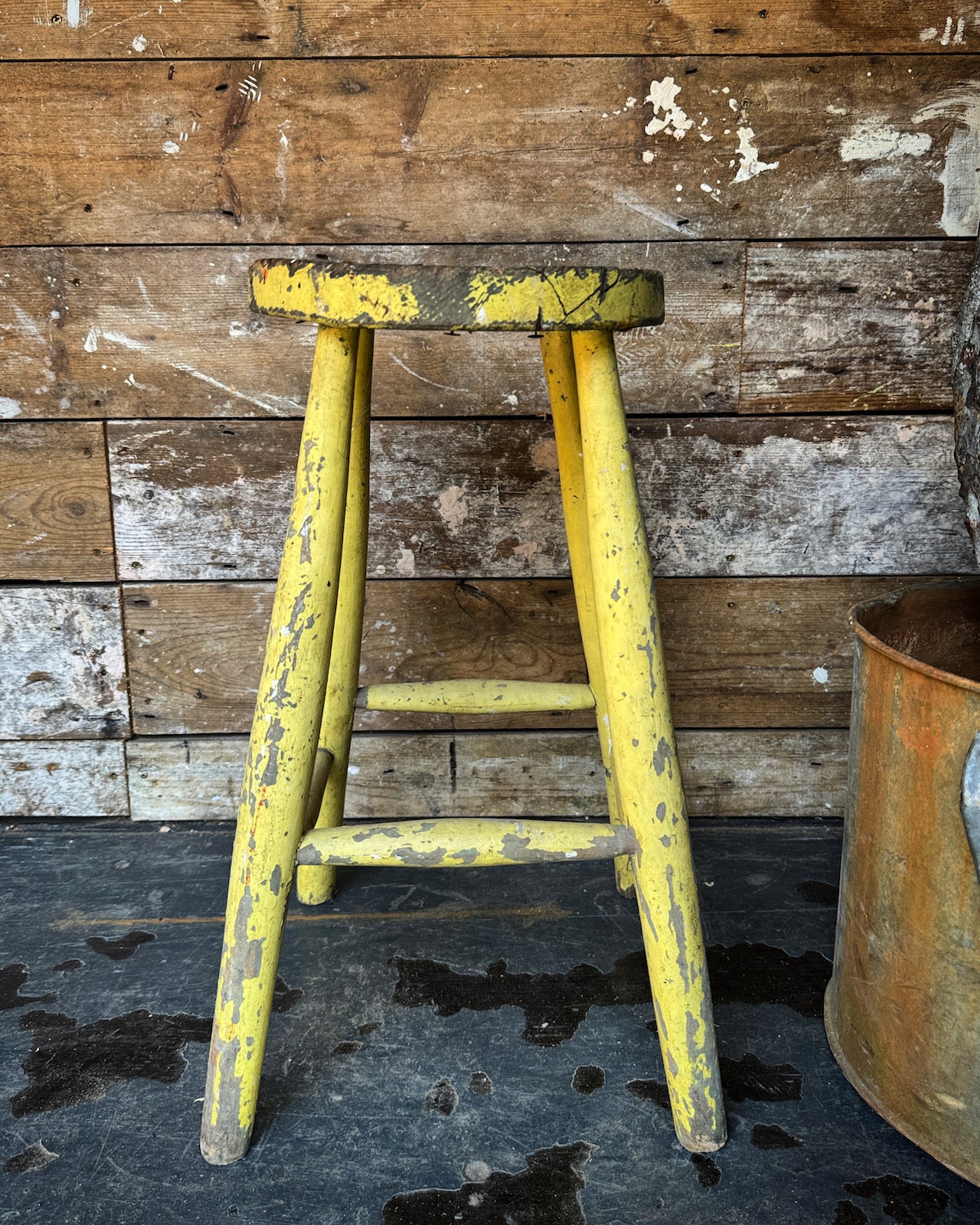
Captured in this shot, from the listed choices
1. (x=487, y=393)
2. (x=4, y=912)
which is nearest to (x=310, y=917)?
(x=4, y=912)

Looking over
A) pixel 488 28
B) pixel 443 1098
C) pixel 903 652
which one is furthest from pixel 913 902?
pixel 488 28

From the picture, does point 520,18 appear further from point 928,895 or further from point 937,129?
point 928,895

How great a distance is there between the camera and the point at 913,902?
0.91 metres

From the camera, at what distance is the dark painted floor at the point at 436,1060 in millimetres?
880

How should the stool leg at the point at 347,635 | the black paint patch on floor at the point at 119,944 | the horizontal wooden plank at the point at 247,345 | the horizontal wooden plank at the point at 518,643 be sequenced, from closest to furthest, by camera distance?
the stool leg at the point at 347,635, the black paint patch on floor at the point at 119,944, the horizontal wooden plank at the point at 247,345, the horizontal wooden plank at the point at 518,643

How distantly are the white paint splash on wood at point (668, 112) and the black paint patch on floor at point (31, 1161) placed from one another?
131 cm

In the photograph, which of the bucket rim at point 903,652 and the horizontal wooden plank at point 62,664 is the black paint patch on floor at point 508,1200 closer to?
the bucket rim at point 903,652

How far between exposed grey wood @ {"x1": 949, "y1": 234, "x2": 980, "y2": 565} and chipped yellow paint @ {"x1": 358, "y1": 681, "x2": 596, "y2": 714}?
464mm

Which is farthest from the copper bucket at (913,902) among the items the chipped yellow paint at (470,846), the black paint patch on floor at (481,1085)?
the black paint patch on floor at (481,1085)

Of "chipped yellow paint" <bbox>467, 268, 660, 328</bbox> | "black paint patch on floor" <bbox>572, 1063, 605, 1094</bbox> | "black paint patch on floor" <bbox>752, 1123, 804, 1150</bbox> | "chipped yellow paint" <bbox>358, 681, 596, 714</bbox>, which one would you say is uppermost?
"chipped yellow paint" <bbox>467, 268, 660, 328</bbox>

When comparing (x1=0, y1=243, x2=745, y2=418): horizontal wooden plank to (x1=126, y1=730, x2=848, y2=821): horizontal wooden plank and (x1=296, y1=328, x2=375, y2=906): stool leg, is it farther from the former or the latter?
(x1=126, y1=730, x2=848, y2=821): horizontal wooden plank

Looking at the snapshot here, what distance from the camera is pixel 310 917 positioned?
1.29 meters

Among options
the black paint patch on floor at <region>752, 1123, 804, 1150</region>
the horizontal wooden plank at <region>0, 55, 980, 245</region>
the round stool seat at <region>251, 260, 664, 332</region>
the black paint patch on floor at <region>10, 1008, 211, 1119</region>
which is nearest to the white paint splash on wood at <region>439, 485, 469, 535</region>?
the horizontal wooden plank at <region>0, 55, 980, 245</region>

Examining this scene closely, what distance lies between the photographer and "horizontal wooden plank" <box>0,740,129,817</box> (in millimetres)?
1495
